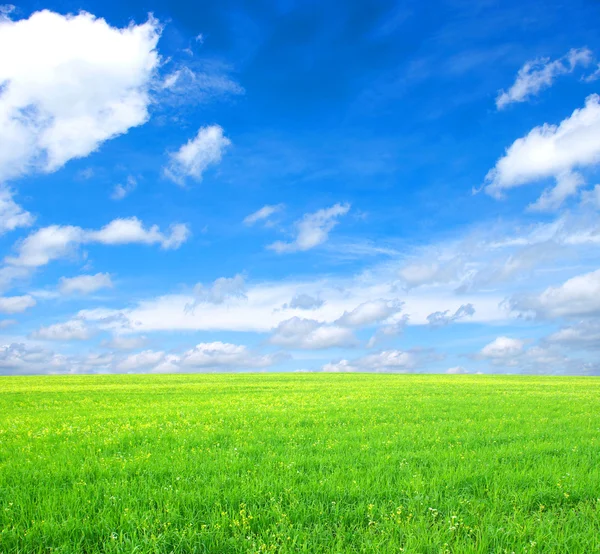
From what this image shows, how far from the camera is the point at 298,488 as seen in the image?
8977mm

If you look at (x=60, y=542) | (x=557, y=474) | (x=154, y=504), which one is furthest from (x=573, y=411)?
(x=60, y=542)

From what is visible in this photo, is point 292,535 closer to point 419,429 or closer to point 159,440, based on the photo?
point 159,440

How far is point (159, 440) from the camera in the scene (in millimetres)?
13930

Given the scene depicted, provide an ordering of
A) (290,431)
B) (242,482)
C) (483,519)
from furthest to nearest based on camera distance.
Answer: (290,431) → (242,482) → (483,519)

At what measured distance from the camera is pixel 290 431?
1557 centimetres

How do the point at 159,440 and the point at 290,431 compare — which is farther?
the point at 290,431

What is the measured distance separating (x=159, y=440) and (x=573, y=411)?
69.3 ft

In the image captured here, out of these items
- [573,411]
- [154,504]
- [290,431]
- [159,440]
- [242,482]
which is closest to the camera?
[154,504]

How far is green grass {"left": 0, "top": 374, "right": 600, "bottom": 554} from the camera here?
711 centimetres

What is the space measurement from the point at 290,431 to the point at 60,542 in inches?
361

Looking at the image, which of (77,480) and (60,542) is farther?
(77,480)

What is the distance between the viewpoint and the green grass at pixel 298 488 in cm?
711

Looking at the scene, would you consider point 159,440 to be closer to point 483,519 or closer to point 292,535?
point 292,535

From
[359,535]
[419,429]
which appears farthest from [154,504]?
[419,429]
